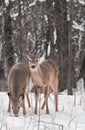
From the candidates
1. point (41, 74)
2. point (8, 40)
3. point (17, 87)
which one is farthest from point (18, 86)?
point (8, 40)

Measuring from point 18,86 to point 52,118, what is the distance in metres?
1.61

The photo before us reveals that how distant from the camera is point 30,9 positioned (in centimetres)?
2291

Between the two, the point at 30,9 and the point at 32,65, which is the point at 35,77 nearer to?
the point at 32,65

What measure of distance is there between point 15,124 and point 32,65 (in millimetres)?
2285

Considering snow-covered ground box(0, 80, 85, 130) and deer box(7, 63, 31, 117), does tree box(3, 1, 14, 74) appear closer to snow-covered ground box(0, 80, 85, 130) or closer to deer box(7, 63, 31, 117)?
snow-covered ground box(0, 80, 85, 130)

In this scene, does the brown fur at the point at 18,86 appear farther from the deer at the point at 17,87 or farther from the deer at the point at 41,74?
the deer at the point at 41,74

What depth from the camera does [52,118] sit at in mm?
7852

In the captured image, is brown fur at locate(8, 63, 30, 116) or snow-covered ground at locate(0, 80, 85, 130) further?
brown fur at locate(8, 63, 30, 116)

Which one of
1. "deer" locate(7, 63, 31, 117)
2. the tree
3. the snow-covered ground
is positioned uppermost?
the tree

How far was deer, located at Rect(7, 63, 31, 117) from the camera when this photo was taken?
900 cm

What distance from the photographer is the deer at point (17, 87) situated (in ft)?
29.5

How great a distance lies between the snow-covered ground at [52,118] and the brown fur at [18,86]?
0.24m

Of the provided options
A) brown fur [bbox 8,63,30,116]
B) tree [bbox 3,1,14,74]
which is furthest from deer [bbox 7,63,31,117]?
tree [bbox 3,1,14,74]

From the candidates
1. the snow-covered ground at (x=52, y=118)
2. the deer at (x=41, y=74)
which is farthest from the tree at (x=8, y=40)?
the deer at (x=41, y=74)
